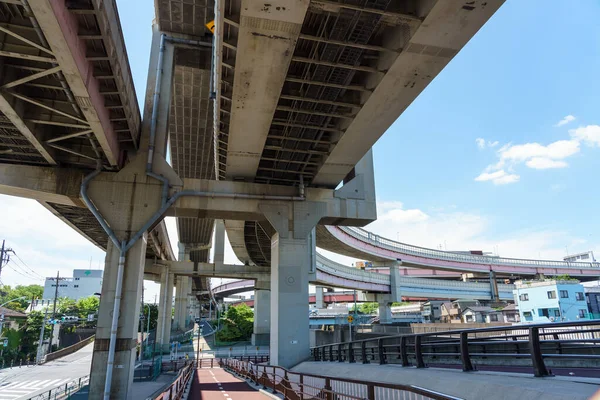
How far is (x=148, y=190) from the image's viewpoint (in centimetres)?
1922

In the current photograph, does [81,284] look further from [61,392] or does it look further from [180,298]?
[61,392]

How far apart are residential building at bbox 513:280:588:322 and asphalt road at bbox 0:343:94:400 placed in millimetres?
47019

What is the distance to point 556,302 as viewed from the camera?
43.8 m

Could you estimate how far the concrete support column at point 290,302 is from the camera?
20.0m

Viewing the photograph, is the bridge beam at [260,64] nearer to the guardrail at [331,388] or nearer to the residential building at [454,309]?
the guardrail at [331,388]

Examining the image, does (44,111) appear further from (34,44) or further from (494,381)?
(494,381)

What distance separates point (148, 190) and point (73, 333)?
7676cm

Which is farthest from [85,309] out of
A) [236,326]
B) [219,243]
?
[219,243]

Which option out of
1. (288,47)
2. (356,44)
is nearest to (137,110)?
(288,47)

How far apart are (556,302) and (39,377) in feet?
172

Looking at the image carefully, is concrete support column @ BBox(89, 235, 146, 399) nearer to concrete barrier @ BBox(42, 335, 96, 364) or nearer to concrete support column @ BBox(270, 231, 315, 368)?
concrete support column @ BBox(270, 231, 315, 368)

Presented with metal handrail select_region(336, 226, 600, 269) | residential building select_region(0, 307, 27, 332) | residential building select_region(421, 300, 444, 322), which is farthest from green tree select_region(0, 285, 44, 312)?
residential building select_region(421, 300, 444, 322)

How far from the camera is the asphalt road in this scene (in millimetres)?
30266

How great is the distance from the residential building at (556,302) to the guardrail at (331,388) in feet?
124
